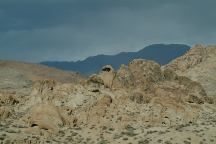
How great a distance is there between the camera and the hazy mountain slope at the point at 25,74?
123912 mm

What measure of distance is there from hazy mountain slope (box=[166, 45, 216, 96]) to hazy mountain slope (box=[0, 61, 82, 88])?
124 ft

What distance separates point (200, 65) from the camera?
90.1 m

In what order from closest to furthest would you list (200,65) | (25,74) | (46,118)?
1. (46,118)
2. (200,65)
3. (25,74)

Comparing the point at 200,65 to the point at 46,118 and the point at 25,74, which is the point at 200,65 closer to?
the point at 46,118

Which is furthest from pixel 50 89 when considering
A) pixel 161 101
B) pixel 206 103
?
pixel 206 103

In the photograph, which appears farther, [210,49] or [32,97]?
[210,49]

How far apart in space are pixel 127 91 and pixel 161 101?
13.3 feet

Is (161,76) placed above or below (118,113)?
above

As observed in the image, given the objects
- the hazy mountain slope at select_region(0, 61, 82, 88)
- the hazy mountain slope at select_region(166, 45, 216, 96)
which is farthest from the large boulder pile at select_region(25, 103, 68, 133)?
the hazy mountain slope at select_region(0, 61, 82, 88)

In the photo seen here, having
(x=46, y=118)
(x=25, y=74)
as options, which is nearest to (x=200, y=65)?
(x=46, y=118)

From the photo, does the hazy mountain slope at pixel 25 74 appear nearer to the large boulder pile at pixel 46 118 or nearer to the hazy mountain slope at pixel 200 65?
the hazy mountain slope at pixel 200 65

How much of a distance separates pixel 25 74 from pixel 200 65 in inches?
2591

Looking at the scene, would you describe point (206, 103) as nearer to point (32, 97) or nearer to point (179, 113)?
point (179, 113)

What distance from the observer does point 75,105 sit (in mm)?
51719
